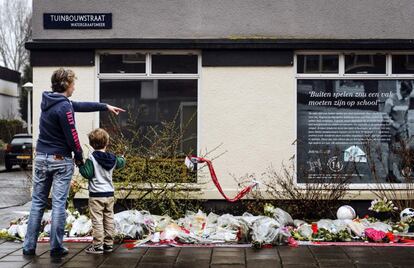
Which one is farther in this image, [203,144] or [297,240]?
[203,144]

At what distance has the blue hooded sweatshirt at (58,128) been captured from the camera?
761 cm

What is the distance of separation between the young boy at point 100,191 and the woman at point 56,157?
0.25m

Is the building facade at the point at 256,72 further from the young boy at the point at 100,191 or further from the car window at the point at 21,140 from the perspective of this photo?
the car window at the point at 21,140

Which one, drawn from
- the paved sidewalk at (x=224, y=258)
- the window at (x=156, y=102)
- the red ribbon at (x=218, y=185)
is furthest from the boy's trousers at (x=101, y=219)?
the window at (x=156, y=102)

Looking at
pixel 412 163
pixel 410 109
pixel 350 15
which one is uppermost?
pixel 350 15

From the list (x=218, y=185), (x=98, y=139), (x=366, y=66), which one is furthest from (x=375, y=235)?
(x=98, y=139)

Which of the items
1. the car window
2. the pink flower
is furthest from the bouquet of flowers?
the car window

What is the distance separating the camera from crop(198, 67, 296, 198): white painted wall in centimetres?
1043

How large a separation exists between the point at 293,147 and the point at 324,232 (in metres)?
1.98

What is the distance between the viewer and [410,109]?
10570 millimetres

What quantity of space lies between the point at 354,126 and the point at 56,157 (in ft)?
16.2

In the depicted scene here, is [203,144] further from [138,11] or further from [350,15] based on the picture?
[350,15]

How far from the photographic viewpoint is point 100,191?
7.96 meters

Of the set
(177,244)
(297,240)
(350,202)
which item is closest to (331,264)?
(297,240)
